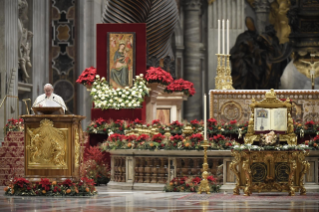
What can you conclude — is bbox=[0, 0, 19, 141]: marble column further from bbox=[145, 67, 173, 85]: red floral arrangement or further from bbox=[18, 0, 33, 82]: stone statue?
bbox=[145, 67, 173, 85]: red floral arrangement

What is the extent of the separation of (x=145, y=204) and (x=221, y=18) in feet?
73.8

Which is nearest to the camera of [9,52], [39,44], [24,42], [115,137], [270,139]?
[270,139]

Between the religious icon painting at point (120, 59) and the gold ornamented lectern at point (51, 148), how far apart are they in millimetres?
5378

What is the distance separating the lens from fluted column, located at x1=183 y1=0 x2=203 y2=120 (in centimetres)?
3216

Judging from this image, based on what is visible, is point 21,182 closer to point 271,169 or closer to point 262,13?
point 271,169

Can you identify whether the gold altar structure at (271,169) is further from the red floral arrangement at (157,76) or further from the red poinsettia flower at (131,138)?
the red floral arrangement at (157,76)

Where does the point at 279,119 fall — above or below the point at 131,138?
above

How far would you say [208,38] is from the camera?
107ft

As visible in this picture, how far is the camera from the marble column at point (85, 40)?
2600 cm

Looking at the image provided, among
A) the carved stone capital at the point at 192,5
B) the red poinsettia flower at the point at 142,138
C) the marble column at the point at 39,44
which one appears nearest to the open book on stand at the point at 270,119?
the red poinsettia flower at the point at 142,138

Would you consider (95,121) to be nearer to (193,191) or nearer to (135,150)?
(135,150)

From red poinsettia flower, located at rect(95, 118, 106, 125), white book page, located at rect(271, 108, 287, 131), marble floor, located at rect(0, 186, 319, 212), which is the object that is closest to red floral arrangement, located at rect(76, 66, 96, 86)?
red poinsettia flower, located at rect(95, 118, 106, 125)

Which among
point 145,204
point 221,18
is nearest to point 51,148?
point 145,204

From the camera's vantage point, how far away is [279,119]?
1427 centimetres
